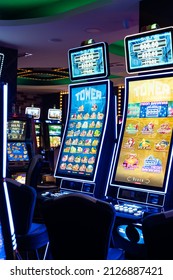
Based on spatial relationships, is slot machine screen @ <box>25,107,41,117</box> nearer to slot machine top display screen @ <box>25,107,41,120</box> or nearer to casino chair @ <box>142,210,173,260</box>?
slot machine top display screen @ <box>25,107,41,120</box>

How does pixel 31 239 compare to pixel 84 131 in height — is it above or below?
below

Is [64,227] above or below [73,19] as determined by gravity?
below

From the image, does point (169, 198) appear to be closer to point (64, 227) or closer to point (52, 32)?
point (64, 227)

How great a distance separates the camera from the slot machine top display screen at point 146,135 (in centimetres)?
255

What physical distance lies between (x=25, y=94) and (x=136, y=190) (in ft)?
36.5

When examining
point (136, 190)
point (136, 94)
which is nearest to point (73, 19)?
point (136, 94)

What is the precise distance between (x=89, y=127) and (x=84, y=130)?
5 cm

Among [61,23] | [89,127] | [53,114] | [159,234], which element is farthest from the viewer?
[53,114]

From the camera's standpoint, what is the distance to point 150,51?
8.90ft

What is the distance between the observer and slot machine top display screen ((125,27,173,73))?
2.60 m

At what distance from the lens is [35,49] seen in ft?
23.2

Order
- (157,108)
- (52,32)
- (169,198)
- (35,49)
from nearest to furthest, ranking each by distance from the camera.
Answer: (169,198)
(157,108)
(52,32)
(35,49)

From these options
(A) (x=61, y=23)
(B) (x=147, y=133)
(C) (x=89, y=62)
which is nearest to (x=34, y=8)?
(A) (x=61, y=23)

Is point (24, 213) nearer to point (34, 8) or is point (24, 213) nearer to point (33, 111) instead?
point (34, 8)
